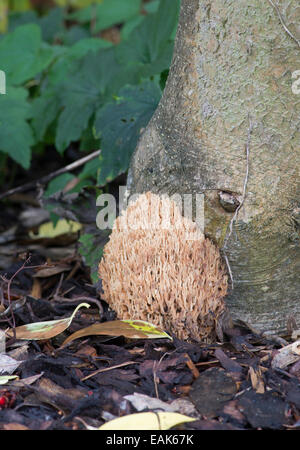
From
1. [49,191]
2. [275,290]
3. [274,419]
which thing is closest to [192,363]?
[274,419]

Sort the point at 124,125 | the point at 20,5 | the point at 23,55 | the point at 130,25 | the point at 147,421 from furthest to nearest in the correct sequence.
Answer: the point at 20,5
the point at 130,25
the point at 23,55
the point at 124,125
the point at 147,421

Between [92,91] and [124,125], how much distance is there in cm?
68

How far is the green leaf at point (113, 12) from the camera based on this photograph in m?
4.71

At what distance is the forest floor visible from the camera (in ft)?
6.12

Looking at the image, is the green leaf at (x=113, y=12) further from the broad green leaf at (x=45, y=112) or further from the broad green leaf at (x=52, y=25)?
the broad green leaf at (x=45, y=112)

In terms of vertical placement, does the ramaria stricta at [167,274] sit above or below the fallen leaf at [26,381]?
above

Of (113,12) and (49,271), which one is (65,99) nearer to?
(49,271)

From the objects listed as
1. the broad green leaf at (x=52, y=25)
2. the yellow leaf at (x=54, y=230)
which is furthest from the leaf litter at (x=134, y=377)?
the broad green leaf at (x=52, y=25)

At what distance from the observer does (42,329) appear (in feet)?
7.79

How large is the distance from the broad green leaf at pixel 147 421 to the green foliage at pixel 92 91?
59.0 inches

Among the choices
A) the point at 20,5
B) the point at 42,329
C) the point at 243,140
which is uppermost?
the point at 20,5

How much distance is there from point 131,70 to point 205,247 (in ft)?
5.03

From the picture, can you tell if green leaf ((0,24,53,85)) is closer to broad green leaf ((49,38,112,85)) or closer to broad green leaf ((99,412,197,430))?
broad green leaf ((49,38,112,85))

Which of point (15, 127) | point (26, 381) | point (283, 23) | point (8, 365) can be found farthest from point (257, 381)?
point (15, 127)
